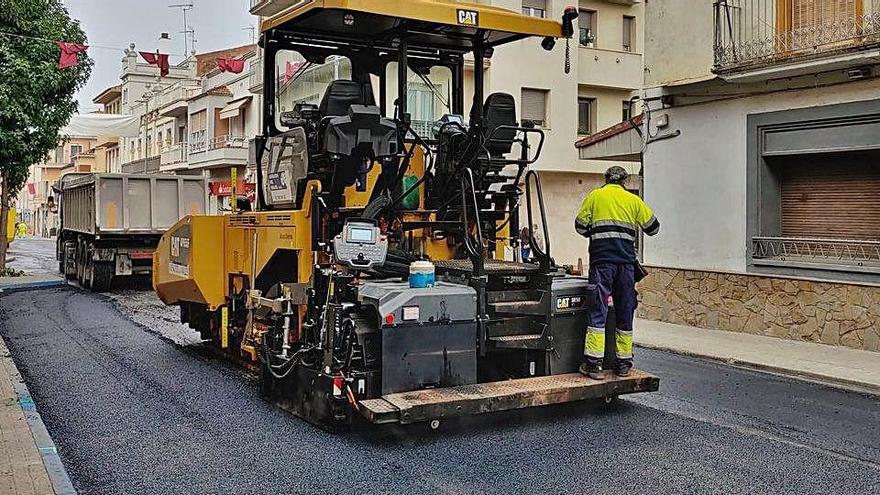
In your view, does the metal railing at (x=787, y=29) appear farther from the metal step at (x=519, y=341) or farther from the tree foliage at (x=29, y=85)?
the tree foliage at (x=29, y=85)

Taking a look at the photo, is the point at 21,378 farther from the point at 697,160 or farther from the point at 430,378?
the point at 697,160

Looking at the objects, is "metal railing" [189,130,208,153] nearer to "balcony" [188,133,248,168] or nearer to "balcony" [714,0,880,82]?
"balcony" [188,133,248,168]

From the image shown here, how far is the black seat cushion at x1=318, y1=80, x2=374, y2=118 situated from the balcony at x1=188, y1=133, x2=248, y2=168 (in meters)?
25.3

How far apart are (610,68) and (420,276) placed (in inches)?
862

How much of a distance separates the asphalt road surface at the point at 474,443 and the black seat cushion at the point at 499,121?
207 cm

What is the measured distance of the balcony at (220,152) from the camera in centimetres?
3300

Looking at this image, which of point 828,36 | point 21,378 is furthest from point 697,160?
point 21,378

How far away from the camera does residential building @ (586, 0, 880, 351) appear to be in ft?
35.9

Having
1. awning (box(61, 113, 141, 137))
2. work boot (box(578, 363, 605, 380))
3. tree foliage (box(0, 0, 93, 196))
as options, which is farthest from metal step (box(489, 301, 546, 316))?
awning (box(61, 113, 141, 137))

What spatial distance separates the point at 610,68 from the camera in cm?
2697

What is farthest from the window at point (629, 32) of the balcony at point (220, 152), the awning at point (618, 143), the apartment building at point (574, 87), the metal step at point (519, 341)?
the metal step at point (519, 341)

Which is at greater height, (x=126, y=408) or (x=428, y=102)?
(x=428, y=102)

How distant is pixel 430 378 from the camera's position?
20.5 feet

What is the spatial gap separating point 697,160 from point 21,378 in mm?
9194
